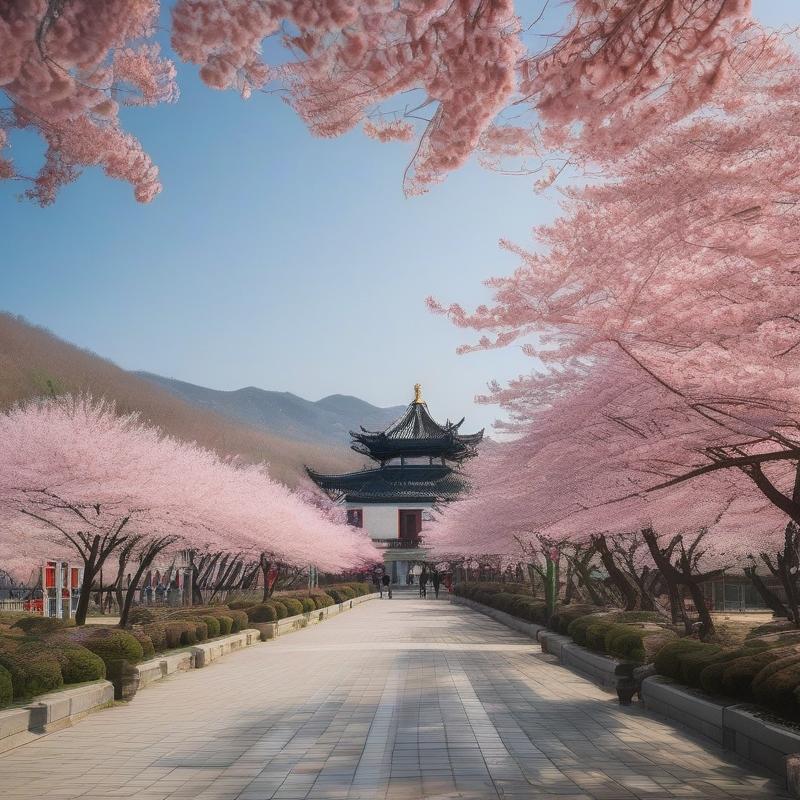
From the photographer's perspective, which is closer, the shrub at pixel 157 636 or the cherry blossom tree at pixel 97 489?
the shrub at pixel 157 636

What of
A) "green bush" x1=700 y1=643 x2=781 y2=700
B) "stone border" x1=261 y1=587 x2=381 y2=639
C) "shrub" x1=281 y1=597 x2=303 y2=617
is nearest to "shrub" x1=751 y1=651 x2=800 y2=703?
"green bush" x1=700 y1=643 x2=781 y2=700

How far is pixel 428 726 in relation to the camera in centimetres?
1093

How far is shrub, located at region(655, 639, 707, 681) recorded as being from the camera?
12.3m

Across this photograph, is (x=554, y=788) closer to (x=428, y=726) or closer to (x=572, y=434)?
(x=428, y=726)

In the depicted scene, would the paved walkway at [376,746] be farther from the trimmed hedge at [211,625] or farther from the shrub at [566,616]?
the shrub at [566,616]

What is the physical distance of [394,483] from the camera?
93125 millimetres

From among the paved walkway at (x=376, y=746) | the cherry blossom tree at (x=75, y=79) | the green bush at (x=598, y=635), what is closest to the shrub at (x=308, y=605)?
the green bush at (x=598, y=635)

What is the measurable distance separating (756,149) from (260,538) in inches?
1261

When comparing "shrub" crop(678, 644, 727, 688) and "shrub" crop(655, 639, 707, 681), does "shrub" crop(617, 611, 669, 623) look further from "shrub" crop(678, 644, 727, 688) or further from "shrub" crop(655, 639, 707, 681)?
"shrub" crop(678, 644, 727, 688)

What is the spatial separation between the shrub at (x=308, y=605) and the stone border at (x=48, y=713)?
24794mm

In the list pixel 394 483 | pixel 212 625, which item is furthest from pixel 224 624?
pixel 394 483

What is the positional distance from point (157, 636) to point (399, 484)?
73798mm

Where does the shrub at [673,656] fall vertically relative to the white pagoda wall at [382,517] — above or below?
below

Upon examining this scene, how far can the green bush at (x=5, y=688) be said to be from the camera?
1026 cm
